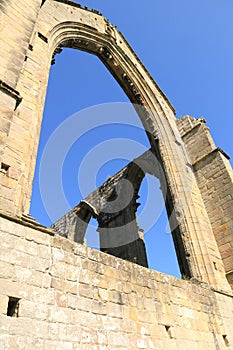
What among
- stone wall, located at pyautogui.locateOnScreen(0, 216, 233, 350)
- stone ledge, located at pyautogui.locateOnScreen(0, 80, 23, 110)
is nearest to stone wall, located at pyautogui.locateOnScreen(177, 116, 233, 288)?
stone wall, located at pyautogui.locateOnScreen(0, 216, 233, 350)

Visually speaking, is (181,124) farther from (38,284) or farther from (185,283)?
(38,284)

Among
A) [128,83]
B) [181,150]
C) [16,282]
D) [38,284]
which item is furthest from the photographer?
[128,83]

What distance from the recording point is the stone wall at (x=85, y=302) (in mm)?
2783

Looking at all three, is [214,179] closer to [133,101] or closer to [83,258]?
[133,101]

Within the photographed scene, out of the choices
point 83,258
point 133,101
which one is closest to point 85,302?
point 83,258

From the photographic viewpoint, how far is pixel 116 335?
347 centimetres

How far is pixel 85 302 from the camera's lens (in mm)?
3395

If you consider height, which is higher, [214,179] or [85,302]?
[214,179]

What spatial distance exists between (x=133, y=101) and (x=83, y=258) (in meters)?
6.78

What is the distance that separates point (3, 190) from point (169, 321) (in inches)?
120

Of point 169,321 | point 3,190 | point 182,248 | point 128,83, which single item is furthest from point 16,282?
point 128,83

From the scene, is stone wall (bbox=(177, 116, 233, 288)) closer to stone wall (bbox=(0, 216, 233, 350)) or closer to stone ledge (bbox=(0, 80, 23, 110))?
stone wall (bbox=(0, 216, 233, 350))

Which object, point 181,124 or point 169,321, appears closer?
point 169,321

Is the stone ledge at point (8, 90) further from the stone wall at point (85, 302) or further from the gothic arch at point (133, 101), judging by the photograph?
the stone wall at point (85, 302)
